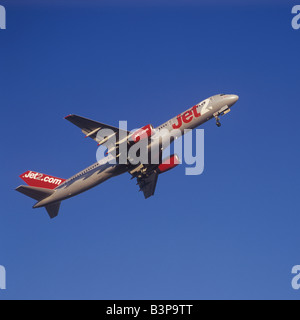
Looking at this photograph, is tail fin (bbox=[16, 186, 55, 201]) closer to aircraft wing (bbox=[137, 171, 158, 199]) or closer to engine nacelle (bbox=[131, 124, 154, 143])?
aircraft wing (bbox=[137, 171, 158, 199])

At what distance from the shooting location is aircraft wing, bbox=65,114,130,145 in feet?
218

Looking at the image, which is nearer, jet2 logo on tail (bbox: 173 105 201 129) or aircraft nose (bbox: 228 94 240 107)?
jet2 logo on tail (bbox: 173 105 201 129)

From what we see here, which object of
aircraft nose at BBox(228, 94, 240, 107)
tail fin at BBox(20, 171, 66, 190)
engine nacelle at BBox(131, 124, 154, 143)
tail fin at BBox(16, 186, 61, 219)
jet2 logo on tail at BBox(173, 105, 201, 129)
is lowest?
tail fin at BBox(16, 186, 61, 219)

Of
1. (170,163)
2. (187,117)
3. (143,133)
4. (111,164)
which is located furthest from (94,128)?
(170,163)

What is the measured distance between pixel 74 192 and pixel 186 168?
15.2 meters

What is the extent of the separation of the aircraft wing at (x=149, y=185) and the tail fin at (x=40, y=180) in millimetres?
11340

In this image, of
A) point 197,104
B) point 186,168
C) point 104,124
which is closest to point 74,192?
point 104,124

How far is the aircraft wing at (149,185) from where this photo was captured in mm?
77562

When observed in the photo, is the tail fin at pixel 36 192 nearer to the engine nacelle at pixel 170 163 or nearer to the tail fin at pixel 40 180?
the tail fin at pixel 40 180

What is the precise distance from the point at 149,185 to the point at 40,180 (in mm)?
15467

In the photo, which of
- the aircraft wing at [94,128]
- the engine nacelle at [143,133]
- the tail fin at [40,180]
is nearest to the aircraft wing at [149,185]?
the engine nacelle at [143,133]

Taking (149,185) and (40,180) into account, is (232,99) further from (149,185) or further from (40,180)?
(40,180)

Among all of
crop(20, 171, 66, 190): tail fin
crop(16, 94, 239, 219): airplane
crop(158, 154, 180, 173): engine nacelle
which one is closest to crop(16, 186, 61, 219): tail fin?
crop(16, 94, 239, 219): airplane

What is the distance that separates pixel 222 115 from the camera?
232 ft
